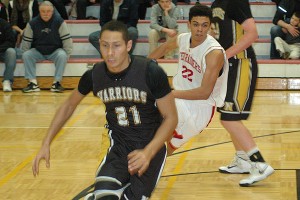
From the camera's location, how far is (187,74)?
5910 mm

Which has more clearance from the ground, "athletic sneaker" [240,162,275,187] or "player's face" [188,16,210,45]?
"player's face" [188,16,210,45]

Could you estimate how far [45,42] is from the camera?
12.6 meters

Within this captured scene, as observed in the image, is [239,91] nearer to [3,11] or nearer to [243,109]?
[243,109]

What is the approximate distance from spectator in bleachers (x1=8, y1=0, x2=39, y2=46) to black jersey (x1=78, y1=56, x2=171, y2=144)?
30.2ft

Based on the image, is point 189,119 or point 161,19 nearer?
point 189,119

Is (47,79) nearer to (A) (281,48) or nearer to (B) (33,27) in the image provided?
(B) (33,27)

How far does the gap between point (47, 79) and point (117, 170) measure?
27.7 feet

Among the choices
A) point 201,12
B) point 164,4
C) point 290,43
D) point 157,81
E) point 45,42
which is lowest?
point 45,42

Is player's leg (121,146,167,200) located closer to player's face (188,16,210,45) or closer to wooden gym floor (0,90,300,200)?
wooden gym floor (0,90,300,200)

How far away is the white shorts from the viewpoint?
5809 millimetres

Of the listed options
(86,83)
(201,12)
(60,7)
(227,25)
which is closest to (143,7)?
(60,7)

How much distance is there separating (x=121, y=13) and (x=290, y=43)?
3111mm

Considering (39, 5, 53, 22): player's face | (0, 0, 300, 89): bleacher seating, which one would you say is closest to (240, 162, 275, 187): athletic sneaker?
(0, 0, 300, 89): bleacher seating

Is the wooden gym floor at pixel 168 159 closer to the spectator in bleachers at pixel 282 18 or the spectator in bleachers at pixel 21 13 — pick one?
the spectator in bleachers at pixel 282 18
